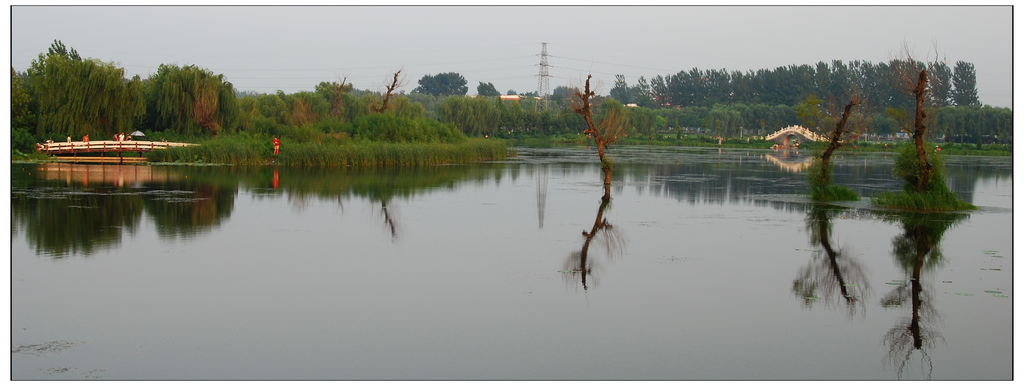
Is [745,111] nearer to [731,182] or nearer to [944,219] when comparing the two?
[731,182]

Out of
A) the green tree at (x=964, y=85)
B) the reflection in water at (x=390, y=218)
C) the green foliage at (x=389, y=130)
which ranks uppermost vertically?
the green tree at (x=964, y=85)

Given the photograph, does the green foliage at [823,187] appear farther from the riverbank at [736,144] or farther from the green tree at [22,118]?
the riverbank at [736,144]

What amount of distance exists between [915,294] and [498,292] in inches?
203

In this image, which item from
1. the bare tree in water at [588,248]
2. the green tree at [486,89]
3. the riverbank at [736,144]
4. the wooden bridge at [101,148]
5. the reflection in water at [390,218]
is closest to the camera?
the bare tree in water at [588,248]

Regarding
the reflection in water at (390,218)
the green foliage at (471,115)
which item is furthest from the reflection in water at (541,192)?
the green foliage at (471,115)

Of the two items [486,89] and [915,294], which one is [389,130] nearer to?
[915,294]

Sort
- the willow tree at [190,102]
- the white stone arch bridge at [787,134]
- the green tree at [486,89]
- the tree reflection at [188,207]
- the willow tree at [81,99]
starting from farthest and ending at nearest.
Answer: the green tree at [486,89] → the white stone arch bridge at [787,134] → the willow tree at [190,102] → the willow tree at [81,99] → the tree reflection at [188,207]

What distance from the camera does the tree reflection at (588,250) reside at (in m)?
11.6

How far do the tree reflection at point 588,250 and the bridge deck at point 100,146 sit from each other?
26806 millimetres

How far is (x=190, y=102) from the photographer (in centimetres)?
4362

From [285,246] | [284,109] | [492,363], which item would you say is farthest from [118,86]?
[492,363]

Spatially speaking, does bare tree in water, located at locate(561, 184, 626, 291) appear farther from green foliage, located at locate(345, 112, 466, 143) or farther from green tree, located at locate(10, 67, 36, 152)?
green tree, located at locate(10, 67, 36, 152)

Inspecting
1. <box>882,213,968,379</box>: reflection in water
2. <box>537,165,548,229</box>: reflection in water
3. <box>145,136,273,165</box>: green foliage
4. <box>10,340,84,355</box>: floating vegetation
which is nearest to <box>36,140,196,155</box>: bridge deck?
<box>145,136,273,165</box>: green foliage

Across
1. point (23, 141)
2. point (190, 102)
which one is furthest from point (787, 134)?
point (23, 141)
